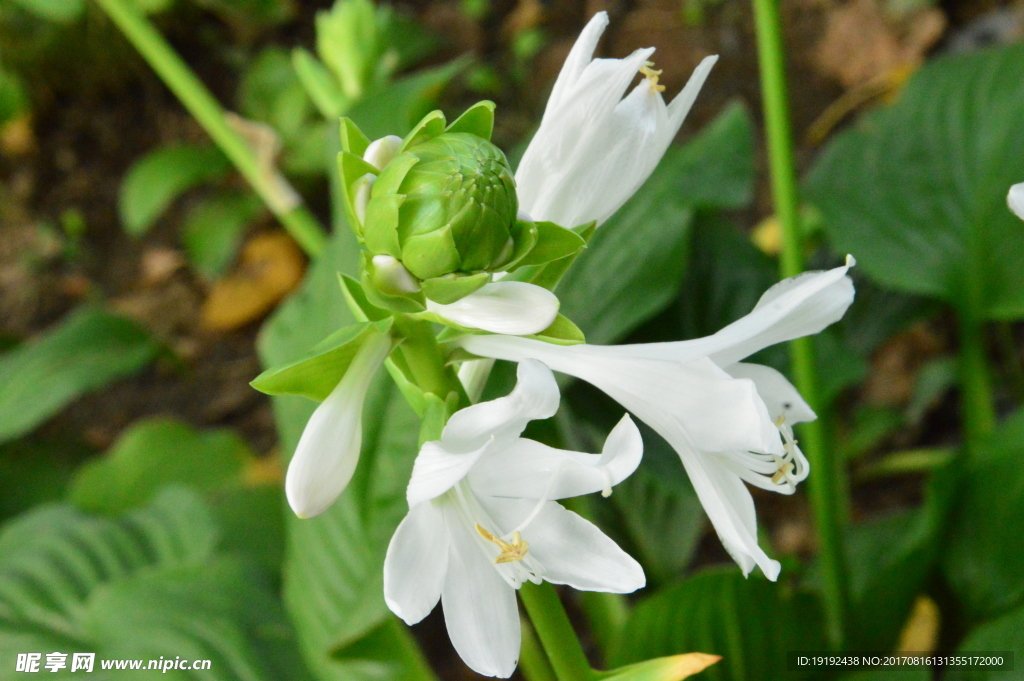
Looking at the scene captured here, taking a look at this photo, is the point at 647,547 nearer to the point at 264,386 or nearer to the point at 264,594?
the point at 264,594

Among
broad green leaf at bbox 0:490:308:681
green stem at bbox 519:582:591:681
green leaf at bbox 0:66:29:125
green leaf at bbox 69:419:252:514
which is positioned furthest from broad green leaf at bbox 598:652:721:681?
green leaf at bbox 0:66:29:125

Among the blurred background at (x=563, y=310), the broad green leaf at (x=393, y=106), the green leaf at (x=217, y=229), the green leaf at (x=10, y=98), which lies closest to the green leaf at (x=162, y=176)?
the blurred background at (x=563, y=310)

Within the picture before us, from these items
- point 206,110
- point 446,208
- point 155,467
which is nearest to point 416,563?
point 446,208

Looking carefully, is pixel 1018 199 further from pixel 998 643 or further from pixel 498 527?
pixel 998 643

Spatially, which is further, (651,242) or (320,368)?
(651,242)

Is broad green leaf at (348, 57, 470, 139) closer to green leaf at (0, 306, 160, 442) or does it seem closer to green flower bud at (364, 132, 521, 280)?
green flower bud at (364, 132, 521, 280)

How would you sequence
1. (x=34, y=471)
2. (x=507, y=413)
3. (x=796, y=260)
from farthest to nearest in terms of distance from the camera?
(x=34, y=471), (x=796, y=260), (x=507, y=413)

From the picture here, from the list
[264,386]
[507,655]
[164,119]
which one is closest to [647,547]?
[507,655]
